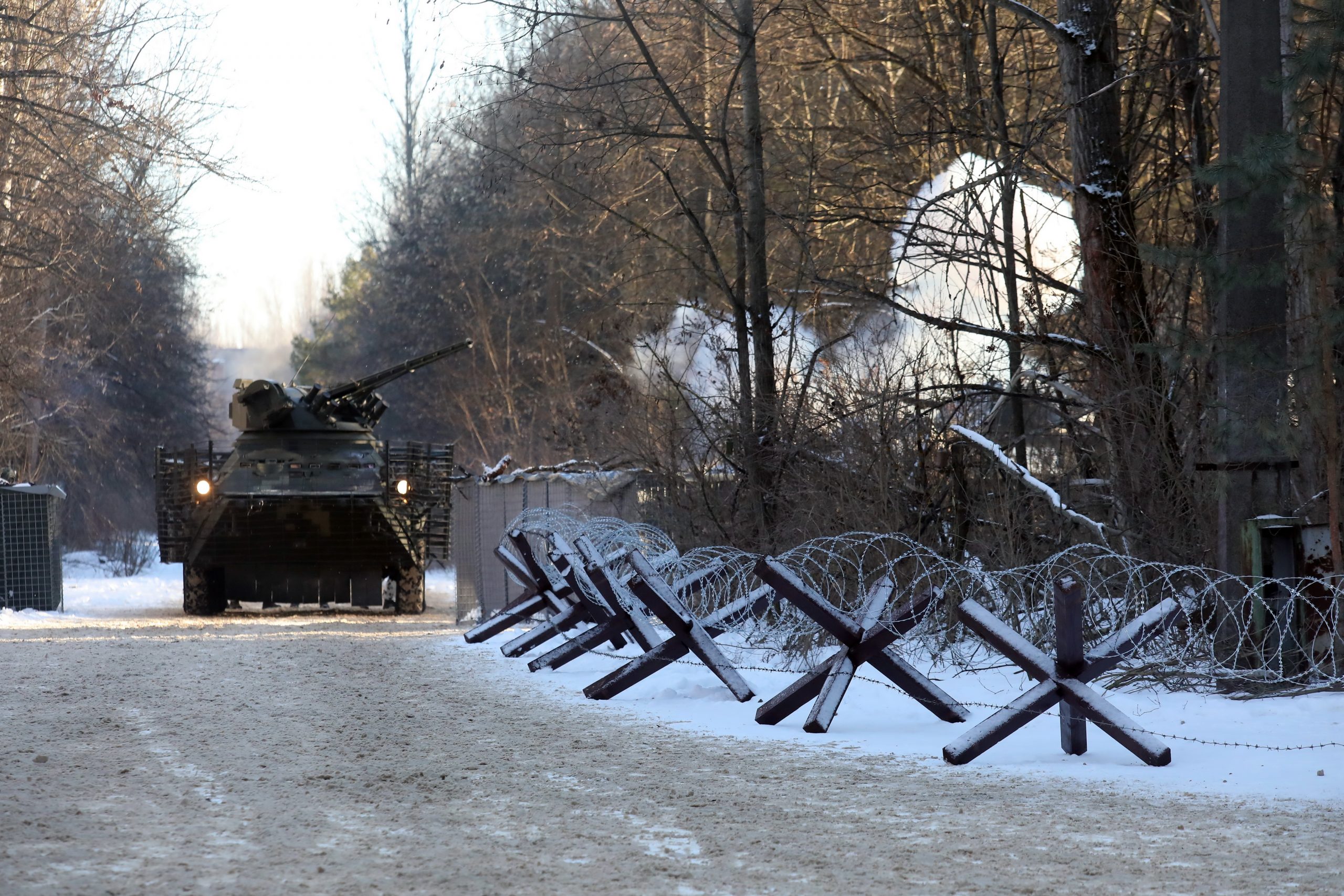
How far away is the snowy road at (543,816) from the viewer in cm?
502

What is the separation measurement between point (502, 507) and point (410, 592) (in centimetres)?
329

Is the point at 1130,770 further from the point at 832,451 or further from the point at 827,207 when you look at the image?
the point at 827,207

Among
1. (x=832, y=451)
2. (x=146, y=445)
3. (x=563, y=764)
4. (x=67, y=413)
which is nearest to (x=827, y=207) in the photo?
(x=832, y=451)

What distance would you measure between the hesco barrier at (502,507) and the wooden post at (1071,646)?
350 inches

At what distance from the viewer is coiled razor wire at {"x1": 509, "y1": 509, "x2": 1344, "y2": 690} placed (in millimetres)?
8492

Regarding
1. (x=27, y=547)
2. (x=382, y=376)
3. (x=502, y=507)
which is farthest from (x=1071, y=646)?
A: (x=27, y=547)

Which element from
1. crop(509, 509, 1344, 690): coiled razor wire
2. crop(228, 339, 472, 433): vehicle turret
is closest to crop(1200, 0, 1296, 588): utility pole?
crop(509, 509, 1344, 690): coiled razor wire

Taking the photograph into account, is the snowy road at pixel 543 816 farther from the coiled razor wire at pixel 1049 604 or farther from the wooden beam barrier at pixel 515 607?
the wooden beam barrier at pixel 515 607

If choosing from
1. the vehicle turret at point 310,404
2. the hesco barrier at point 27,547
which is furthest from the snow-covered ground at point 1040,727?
the hesco barrier at point 27,547

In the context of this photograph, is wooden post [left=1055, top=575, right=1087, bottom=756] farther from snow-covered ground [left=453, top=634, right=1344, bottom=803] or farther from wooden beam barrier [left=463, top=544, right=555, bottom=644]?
wooden beam barrier [left=463, top=544, right=555, bottom=644]

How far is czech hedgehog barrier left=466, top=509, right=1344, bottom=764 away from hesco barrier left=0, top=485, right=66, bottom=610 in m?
9.43

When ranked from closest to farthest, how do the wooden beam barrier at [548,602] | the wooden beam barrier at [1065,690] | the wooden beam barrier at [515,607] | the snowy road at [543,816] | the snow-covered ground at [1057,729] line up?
the snowy road at [543,816] → the snow-covered ground at [1057,729] → the wooden beam barrier at [1065,690] → the wooden beam barrier at [548,602] → the wooden beam barrier at [515,607]

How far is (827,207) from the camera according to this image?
17.7 meters

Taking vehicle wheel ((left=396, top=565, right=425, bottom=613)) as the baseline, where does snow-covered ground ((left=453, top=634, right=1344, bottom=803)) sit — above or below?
below
